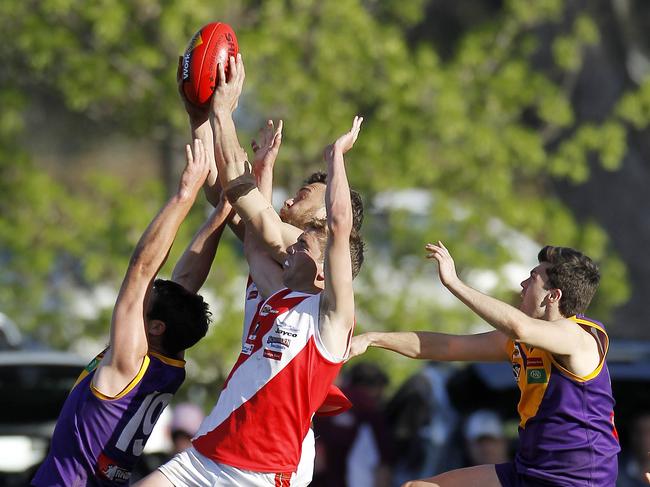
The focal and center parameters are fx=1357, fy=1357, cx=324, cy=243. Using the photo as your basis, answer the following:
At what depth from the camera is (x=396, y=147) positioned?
13.1m

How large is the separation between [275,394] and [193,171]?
1.11 meters

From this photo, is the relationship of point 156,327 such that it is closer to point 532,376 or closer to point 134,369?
point 134,369

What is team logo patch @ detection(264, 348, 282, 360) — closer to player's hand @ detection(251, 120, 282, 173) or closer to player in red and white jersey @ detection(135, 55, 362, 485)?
player in red and white jersey @ detection(135, 55, 362, 485)

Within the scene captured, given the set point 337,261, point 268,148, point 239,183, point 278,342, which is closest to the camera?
point 337,261

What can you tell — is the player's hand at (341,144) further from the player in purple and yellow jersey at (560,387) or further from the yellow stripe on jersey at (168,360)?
the yellow stripe on jersey at (168,360)

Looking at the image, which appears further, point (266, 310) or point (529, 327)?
point (266, 310)

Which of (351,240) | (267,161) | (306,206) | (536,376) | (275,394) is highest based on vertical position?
(267,161)

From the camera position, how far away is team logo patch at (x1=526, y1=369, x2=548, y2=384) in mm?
6445

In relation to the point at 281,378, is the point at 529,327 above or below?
above

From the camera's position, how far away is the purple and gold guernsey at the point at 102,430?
6.39m

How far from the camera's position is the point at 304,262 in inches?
249

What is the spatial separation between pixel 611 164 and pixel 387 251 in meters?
2.69

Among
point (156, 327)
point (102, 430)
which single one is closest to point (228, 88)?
point (156, 327)

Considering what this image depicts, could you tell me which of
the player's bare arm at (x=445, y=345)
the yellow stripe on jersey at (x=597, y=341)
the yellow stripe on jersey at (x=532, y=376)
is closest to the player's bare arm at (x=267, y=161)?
the player's bare arm at (x=445, y=345)
